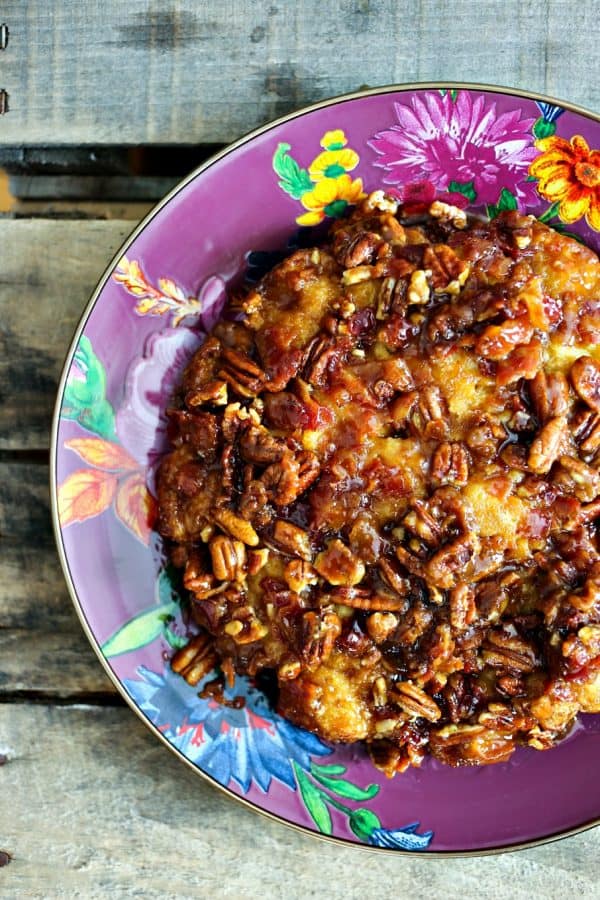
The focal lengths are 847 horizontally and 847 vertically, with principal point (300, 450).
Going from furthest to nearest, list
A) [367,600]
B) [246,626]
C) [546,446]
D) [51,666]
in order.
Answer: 1. [51,666]
2. [246,626]
3. [367,600]
4. [546,446]

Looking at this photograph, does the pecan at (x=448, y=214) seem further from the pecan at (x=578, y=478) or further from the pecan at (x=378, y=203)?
the pecan at (x=578, y=478)

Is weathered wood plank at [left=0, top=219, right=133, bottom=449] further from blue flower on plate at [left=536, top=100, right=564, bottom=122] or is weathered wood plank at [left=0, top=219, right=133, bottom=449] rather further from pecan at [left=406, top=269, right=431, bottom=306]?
blue flower on plate at [left=536, top=100, right=564, bottom=122]

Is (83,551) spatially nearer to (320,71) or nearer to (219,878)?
(219,878)

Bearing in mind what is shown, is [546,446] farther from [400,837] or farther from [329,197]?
[400,837]

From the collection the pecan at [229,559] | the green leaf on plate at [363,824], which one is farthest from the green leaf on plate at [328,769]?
the pecan at [229,559]

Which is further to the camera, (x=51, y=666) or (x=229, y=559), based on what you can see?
(x=51, y=666)

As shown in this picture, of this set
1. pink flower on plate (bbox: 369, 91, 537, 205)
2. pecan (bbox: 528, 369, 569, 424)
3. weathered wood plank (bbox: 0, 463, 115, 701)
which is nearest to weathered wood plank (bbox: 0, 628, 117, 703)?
weathered wood plank (bbox: 0, 463, 115, 701)

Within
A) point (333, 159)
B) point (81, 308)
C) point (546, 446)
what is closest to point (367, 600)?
point (546, 446)
